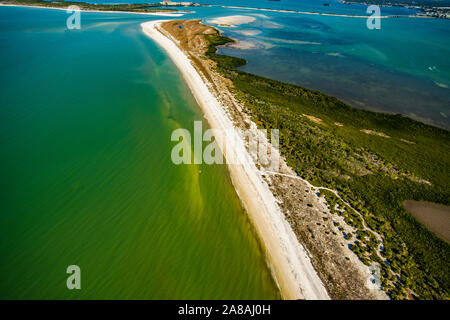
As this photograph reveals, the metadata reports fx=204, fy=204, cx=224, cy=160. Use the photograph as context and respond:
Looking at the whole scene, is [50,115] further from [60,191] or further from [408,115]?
[408,115]

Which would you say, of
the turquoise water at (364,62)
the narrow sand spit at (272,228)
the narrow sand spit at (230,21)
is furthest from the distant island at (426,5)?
the narrow sand spit at (272,228)

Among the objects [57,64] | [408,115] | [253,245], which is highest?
[57,64]

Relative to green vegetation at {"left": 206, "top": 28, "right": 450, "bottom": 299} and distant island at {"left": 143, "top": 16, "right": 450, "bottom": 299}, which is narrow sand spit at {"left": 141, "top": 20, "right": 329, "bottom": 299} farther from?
green vegetation at {"left": 206, "top": 28, "right": 450, "bottom": 299}

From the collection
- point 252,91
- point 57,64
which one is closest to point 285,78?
point 252,91

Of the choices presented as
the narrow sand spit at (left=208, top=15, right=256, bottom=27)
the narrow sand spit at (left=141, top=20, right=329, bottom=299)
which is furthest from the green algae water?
the narrow sand spit at (left=208, top=15, right=256, bottom=27)

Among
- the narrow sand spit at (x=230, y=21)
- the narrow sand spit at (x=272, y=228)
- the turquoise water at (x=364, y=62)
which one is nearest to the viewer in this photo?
the narrow sand spit at (x=272, y=228)

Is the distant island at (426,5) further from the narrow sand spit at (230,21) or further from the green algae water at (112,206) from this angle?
the green algae water at (112,206)
